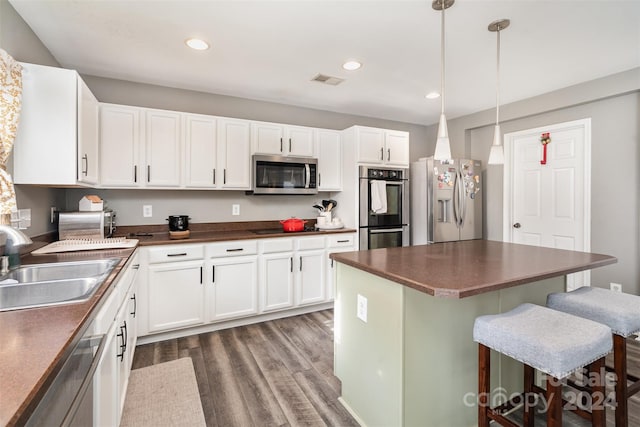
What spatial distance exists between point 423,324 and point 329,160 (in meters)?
2.63

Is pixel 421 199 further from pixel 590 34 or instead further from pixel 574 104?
pixel 590 34

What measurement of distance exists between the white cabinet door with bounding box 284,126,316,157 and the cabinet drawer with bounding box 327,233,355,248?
39.6 inches

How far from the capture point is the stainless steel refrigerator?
3.89 meters

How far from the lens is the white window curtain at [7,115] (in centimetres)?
154

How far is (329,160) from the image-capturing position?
3.83 metres

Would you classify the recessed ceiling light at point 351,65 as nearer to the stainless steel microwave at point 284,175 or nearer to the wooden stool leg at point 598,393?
the stainless steel microwave at point 284,175

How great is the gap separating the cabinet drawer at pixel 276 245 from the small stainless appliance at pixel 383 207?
0.91 metres

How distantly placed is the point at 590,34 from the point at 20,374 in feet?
11.6

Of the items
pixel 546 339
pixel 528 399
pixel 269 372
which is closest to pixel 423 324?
pixel 546 339

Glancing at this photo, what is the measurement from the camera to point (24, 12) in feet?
6.53

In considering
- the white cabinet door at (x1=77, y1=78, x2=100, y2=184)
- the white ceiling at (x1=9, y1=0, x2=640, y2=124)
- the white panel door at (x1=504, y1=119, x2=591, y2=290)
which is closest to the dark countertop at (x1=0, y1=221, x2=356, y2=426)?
the white cabinet door at (x1=77, y1=78, x2=100, y2=184)

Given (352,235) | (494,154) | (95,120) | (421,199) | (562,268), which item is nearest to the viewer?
(562,268)

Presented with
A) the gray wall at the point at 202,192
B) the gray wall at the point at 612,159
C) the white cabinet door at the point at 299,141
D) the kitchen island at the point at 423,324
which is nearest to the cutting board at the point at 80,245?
the gray wall at the point at 202,192

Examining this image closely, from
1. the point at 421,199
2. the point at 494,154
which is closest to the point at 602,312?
the point at 494,154
